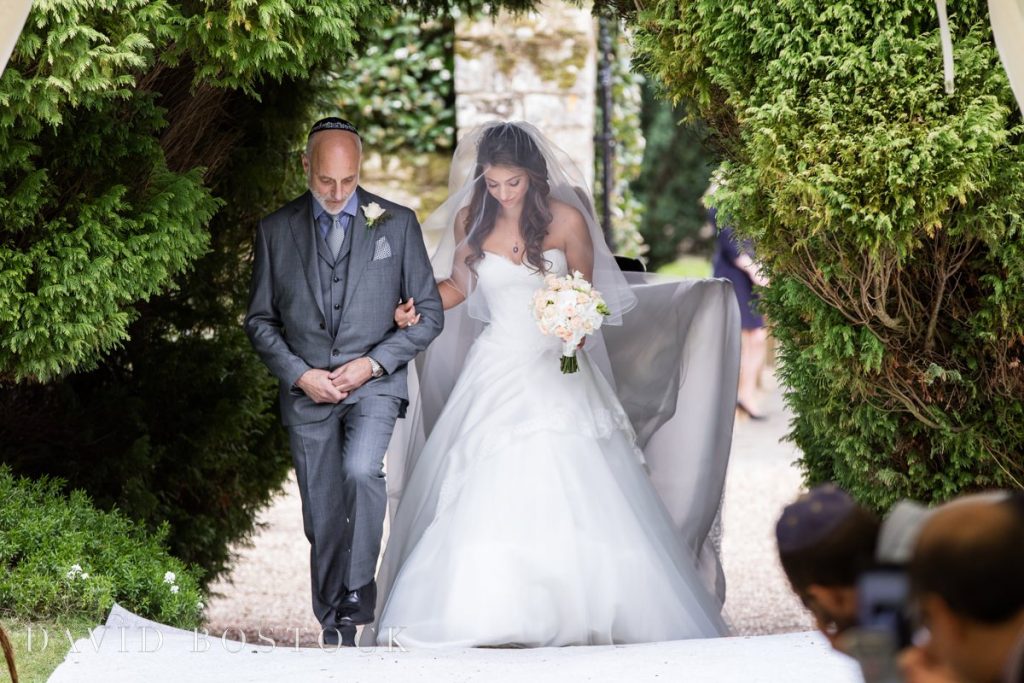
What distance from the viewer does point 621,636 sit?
5.67 metres

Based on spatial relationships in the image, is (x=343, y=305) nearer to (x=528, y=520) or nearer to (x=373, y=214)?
(x=373, y=214)

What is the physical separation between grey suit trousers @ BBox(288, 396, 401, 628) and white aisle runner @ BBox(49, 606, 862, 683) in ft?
1.97

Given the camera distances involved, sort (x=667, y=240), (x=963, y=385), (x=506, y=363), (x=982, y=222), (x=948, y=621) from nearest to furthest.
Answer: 1. (x=948, y=621)
2. (x=982, y=222)
3. (x=963, y=385)
4. (x=506, y=363)
5. (x=667, y=240)

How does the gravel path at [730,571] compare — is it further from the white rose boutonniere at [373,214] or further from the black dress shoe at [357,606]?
the white rose boutonniere at [373,214]

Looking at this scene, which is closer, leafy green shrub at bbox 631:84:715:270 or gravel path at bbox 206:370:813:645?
gravel path at bbox 206:370:813:645

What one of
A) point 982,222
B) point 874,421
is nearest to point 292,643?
point 874,421

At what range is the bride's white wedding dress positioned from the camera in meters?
5.58

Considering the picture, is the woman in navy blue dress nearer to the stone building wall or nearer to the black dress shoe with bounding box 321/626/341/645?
the stone building wall

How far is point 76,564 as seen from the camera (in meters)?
5.36

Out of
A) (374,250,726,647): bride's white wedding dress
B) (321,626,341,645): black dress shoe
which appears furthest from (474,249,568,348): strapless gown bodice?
(321,626,341,645): black dress shoe

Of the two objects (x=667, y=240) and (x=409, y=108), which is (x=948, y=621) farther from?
(x=667, y=240)

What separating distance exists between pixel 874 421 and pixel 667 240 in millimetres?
17454

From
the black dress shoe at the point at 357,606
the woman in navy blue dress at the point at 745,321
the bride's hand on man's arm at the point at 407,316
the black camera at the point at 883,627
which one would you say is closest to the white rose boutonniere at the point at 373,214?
the bride's hand on man's arm at the point at 407,316

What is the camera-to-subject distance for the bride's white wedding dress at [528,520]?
5.58 meters
